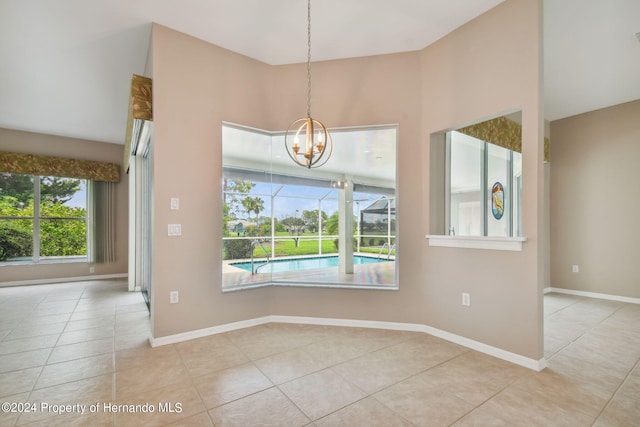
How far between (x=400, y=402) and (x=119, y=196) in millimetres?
7116

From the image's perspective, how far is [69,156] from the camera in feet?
20.2

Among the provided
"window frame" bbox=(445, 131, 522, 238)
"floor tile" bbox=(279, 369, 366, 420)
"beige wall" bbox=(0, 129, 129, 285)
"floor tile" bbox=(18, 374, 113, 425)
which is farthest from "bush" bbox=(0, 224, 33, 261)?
"window frame" bbox=(445, 131, 522, 238)

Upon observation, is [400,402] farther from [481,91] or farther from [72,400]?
[481,91]

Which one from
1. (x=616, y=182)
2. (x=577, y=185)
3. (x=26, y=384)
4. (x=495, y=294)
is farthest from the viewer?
(x=577, y=185)

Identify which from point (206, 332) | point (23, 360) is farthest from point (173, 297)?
point (23, 360)

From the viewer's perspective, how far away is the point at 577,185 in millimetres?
5004

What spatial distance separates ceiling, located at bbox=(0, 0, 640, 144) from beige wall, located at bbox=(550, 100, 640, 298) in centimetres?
72

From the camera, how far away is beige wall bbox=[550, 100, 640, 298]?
4.48 m

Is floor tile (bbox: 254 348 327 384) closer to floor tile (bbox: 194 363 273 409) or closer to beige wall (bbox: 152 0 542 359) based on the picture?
floor tile (bbox: 194 363 273 409)

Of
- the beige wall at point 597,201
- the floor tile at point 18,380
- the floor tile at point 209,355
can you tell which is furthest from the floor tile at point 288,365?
the beige wall at point 597,201

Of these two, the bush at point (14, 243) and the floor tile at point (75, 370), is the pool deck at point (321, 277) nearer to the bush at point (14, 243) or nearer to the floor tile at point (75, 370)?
the floor tile at point (75, 370)

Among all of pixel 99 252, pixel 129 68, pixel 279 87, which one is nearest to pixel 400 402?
pixel 279 87

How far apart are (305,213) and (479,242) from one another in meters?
1.99

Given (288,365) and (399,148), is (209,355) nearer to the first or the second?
(288,365)
